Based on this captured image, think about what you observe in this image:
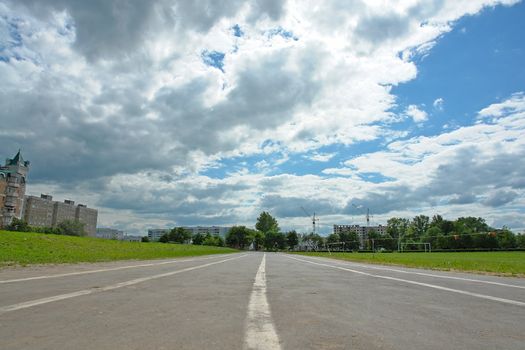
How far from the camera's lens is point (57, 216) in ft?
624

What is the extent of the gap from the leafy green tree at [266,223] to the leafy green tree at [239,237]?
7.08 meters

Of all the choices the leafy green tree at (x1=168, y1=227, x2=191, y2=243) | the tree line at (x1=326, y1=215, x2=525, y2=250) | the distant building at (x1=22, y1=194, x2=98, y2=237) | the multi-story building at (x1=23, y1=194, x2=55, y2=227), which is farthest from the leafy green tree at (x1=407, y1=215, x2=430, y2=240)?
the multi-story building at (x1=23, y1=194, x2=55, y2=227)

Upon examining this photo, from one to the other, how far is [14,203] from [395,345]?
451 ft

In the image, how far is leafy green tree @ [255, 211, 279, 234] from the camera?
189m

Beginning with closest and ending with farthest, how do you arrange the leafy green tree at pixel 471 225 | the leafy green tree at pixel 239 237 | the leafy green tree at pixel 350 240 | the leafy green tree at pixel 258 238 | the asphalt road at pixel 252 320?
1. the asphalt road at pixel 252 320
2. the leafy green tree at pixel 471 225
3. the leafy green tree at pixel 350 240
4. the leafy green tree at pixel 258 238
5. the leafy green tree at pixel 239 237

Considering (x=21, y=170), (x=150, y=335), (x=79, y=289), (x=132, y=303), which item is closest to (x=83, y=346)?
(x=150, y=335)

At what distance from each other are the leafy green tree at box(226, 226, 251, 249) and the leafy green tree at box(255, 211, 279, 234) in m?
7.08

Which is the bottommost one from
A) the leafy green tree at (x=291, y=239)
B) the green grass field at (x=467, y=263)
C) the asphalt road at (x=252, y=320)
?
the green grass field at (x=467, y=263)

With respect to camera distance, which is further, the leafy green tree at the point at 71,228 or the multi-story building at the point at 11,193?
the multi-story building at the point at 11,193

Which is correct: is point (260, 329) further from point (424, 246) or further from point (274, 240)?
point (274, 240)

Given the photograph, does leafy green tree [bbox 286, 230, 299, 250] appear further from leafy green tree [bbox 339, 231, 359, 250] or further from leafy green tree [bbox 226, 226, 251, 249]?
leafy green tree [bbox 339, 231, 359, 250]

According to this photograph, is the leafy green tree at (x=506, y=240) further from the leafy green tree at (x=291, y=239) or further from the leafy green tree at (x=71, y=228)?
the leafy green tree at (x=71, y=228)

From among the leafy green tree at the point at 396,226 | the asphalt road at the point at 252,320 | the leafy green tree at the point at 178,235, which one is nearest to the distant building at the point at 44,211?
the leafy green tree at the point at 178,235

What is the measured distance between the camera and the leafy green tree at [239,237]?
183250 millimetres
